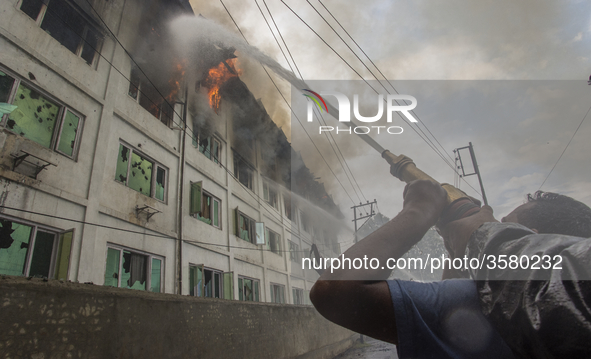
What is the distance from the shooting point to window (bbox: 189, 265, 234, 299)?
31.5 feet

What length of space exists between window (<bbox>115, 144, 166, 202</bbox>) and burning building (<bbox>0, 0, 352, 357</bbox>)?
4 cm

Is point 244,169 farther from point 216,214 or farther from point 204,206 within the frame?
point 204,206

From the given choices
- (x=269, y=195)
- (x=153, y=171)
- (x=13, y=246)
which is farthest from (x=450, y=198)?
(x=269, y=195)

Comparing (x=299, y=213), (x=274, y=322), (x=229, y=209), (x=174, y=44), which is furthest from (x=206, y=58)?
(x=299, y=213)

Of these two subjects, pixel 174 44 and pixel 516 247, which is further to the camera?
pixel 174 44

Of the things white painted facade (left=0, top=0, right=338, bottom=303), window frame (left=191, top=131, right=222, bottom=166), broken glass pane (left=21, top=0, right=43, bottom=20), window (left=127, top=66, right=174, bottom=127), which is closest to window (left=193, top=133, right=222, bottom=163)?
window frame (left=191, top=131, right=222, bottom=166)

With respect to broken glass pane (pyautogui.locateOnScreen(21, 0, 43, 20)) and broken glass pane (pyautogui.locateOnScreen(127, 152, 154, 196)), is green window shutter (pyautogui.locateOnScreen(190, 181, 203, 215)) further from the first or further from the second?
broken glass pane (pyautogui.locateOnScreen(21, 0, 43, 20))

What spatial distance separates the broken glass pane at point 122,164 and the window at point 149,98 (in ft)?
6.01

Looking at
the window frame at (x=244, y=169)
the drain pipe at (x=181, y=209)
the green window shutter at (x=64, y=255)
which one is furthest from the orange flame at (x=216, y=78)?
the green window shutter at (x=64, y=255)

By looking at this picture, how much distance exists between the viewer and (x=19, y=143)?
20.3ft

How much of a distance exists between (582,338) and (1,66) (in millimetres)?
8813

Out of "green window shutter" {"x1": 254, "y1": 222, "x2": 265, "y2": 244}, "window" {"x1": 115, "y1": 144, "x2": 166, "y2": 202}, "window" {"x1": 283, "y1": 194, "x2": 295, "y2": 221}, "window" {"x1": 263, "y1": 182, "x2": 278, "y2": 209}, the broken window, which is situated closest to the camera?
"window" {"x1": 115, "y1": 144, "x2": 166, "y2": 202}

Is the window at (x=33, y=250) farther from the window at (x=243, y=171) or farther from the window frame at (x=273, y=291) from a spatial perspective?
the window frame at (x=273, y=291)

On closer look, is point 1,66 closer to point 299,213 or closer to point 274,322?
point 274,322
